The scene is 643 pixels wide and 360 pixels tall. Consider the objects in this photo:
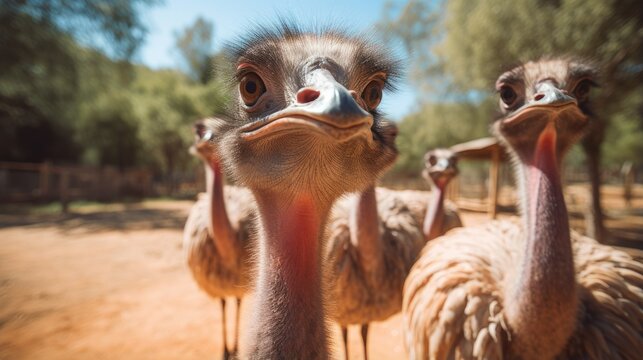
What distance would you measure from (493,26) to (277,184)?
9569 millimetres

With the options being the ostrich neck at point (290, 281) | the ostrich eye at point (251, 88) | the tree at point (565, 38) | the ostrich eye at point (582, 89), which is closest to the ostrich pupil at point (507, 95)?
the ostrich eye at point (582, 89)

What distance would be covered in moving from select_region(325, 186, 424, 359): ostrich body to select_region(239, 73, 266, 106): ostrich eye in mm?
1379

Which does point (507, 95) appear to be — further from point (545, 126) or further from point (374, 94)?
point (374, 94)

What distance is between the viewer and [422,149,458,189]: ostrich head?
14.9 feet


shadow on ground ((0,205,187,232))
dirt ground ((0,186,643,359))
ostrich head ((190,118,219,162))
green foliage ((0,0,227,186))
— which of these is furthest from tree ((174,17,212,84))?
ostrich head ((190,118,219,162))

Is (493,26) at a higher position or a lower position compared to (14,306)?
higher

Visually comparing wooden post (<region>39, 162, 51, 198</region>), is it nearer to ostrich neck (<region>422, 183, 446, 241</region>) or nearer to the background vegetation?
the background vegetation

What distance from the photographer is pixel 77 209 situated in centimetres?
1523

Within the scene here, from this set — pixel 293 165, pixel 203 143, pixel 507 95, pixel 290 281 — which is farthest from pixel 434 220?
pixel 293 165

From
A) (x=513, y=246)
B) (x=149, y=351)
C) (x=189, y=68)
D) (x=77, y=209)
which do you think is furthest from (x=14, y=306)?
(x=189, y=68)

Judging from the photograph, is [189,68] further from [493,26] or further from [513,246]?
[513,246]

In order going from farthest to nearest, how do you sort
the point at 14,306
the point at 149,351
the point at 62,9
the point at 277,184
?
the point at 62,9, the point at 14,306, the point at 149,351, the point at 277,184

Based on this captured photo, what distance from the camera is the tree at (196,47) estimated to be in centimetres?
2972

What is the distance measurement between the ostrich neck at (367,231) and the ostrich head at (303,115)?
111 centimetres
